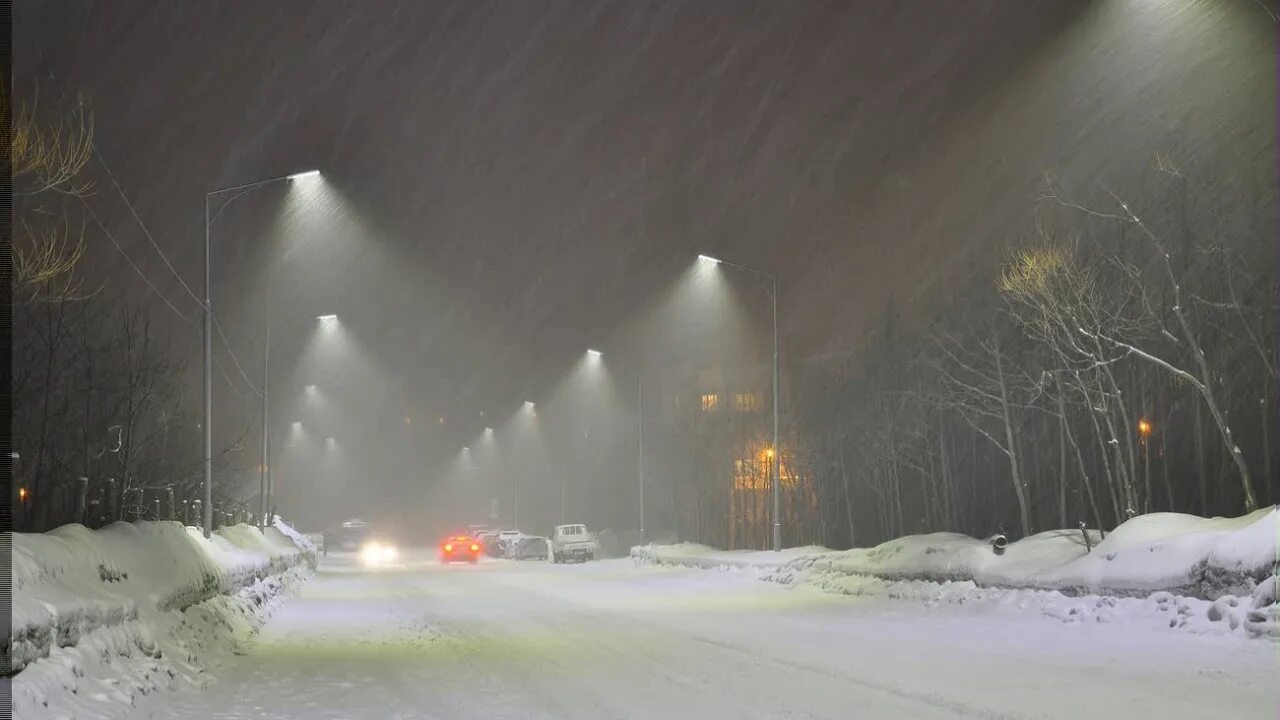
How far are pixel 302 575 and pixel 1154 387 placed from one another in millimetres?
26508

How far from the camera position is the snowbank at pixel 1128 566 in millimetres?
18531

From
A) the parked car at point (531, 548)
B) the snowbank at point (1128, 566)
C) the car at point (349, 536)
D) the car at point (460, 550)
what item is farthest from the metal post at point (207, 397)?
the car at point (349, 536)

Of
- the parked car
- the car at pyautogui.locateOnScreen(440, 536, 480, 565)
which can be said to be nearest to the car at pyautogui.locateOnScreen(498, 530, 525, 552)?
the parked car

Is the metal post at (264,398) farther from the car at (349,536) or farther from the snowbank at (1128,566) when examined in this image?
the car at (349,536)

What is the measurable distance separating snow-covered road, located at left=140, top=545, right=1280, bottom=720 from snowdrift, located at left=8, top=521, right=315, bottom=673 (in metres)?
1.14

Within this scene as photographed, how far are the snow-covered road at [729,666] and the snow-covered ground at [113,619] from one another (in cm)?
50

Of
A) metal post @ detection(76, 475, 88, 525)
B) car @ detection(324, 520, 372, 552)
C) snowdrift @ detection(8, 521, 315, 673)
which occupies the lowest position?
snowdrift @ detection(8, 521, 315, 673)

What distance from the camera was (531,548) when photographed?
7106 centimetres

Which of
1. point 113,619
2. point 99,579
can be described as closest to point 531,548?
point 99,579

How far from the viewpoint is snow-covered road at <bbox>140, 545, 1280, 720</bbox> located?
13.0 m

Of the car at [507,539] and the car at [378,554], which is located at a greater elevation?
the car at [507,539]

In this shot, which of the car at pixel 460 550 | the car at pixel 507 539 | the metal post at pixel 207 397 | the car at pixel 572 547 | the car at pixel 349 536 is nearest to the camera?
the metal post at pixel 207 397

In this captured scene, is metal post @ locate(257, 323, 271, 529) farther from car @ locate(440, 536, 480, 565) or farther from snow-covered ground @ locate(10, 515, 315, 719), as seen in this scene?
snow-covered ground @ locate(10, 515, 315, 719)

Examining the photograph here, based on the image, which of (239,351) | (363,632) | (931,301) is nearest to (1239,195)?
(931,301)
